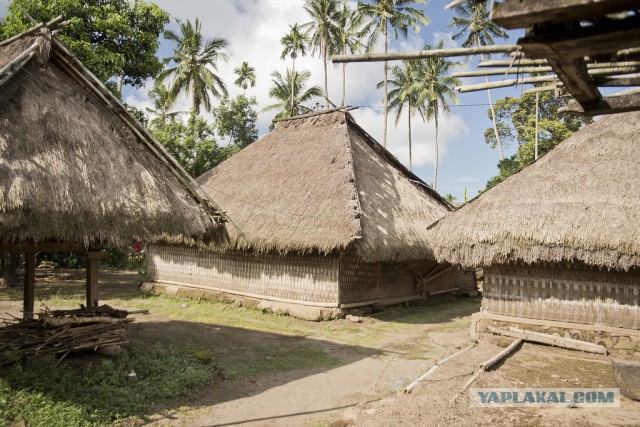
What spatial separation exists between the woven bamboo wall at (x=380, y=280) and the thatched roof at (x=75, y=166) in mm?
5052

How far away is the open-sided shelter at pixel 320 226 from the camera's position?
1171 centimetres

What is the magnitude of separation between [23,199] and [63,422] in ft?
8.66

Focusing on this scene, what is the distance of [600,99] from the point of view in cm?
320

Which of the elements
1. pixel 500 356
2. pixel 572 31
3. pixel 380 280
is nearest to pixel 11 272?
pixel 380 280

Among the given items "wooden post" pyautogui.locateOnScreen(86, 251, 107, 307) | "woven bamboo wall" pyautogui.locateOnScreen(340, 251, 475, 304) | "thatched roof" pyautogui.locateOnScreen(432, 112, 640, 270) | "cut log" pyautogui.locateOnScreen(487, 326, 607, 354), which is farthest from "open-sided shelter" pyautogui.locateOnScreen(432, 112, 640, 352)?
"wooden post" pyautogui.locateOnScreen(86, 251, 107, 307)

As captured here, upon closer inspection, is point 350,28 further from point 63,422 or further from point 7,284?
point 63,422

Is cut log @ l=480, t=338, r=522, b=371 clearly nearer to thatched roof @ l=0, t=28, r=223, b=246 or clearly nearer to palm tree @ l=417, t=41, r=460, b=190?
thatched roof @ l=0, t=28, r=223, b=246

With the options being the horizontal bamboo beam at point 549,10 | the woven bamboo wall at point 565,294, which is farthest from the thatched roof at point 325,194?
the horizontal bamboo beam at point 549,10

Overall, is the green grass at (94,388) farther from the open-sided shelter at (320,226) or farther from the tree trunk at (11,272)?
the tree trunk at (11,272)

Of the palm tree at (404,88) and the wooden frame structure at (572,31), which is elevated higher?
the palm tree at (404,88)

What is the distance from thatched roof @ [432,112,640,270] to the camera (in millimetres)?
7762

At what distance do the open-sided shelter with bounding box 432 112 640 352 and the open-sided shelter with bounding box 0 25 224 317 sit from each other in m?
5.36

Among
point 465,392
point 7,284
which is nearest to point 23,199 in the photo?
point 465,392

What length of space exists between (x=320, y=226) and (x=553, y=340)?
19.2 feet
